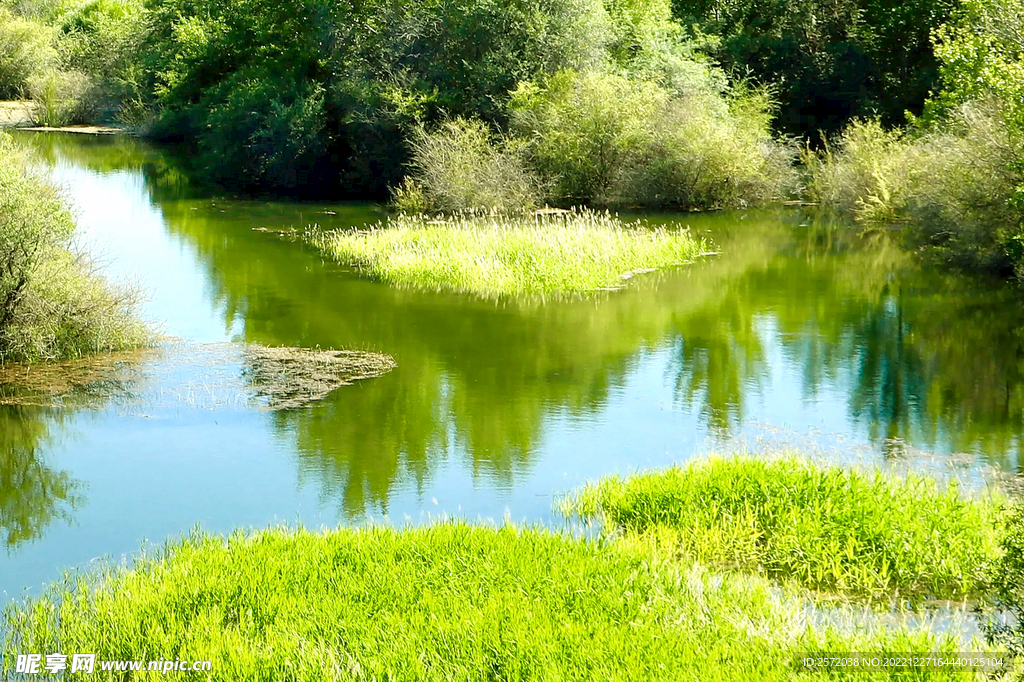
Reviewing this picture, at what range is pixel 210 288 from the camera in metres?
20.3

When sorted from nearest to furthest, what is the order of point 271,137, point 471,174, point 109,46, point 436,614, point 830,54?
point 436,614
point 471,174
point 271,137
point 830,54
point 109,46

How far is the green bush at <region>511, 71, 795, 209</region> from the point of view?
29.0m

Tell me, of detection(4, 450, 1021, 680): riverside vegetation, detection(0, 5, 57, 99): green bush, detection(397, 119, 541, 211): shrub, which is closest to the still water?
detection(4, 450, 1021, 680): riverside vegetation

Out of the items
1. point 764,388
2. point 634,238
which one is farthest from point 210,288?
point 764,388

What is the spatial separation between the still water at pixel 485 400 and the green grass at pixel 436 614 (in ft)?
4.86

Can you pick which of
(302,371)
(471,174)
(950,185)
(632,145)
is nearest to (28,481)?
(302,371)

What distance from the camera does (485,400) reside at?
13570 millimetres

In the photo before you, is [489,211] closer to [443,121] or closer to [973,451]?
[443,121]

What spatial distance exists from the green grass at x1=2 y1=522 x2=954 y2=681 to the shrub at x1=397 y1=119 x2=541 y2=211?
19.2 metres

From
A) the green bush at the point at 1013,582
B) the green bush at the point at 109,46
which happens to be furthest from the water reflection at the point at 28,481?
the green bush at the point at 109,46

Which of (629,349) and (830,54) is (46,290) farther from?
(830,54)

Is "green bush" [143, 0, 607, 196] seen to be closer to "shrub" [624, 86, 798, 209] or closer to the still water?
"shrub" [624, 86, 798, 209]

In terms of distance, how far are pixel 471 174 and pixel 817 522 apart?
1956cm

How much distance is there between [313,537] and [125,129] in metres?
49.8
